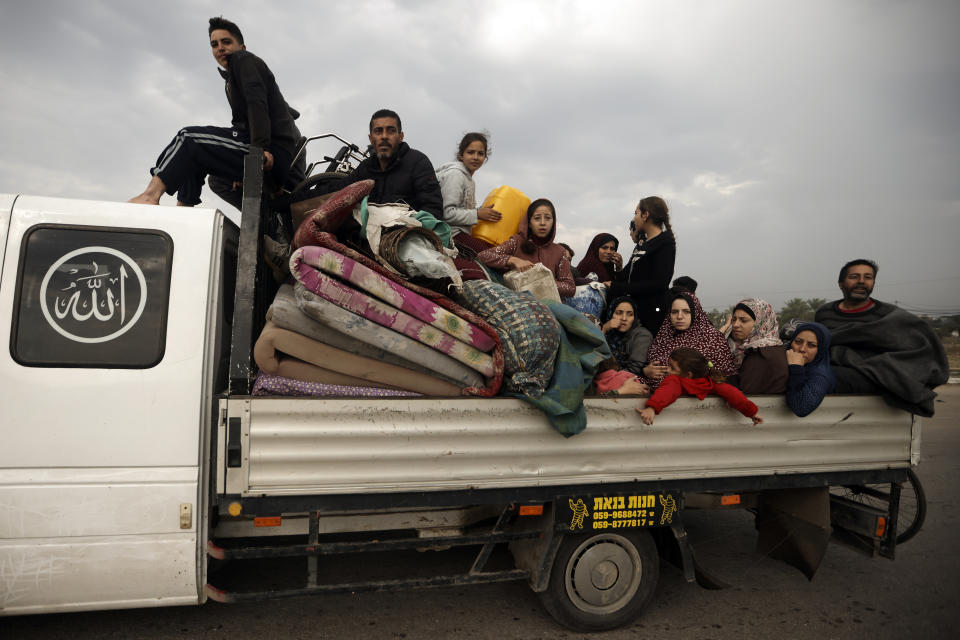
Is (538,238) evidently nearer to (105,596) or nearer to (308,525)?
(308,525)

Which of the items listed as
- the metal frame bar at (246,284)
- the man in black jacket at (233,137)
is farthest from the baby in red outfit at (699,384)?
the man in black jacket at (233,137)

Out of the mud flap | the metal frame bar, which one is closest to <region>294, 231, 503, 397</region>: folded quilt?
the metal frame bar

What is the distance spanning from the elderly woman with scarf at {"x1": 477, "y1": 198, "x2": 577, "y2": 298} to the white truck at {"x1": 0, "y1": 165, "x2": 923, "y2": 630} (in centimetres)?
150

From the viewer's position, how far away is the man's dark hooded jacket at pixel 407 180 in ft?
12.0

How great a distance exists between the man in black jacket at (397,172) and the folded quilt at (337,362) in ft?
4.81

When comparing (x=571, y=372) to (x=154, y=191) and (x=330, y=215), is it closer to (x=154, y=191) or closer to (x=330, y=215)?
(x=330, y=215)

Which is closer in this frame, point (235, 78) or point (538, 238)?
point (235, 78)

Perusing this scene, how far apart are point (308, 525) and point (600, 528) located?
4.62 feet

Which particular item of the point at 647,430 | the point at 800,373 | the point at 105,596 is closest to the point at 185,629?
the point at 105,596

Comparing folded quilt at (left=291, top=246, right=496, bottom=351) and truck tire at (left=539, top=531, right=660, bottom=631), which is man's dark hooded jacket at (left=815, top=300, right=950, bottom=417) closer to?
truck tire at (left=539, top=531, right=660, bottom=631)

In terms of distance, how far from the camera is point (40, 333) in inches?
87.3

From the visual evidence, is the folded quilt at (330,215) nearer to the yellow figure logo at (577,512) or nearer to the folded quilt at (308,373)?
the folded quilt at (308,373)

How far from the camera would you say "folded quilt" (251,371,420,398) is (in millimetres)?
2365

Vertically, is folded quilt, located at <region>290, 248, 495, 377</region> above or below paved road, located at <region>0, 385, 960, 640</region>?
above
